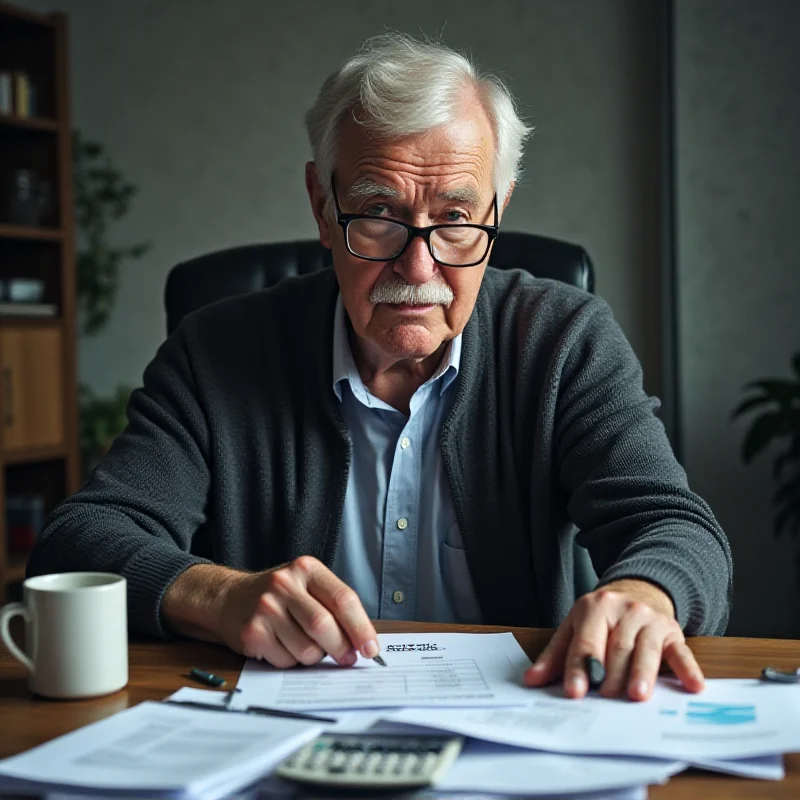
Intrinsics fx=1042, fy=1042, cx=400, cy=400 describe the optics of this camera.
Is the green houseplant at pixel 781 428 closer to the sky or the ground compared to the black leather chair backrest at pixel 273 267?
closer to the ground

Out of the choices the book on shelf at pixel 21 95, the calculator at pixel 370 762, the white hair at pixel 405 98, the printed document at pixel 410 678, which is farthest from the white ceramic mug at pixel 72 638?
the book on shelf at pixel 21 95

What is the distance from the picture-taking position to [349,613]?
937mm

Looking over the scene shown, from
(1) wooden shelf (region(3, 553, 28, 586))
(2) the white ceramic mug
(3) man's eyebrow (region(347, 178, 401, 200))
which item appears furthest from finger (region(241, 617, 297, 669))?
(1) wooden shelf (region(3, 553, 28, 586))

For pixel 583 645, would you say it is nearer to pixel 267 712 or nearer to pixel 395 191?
pixel 267 712

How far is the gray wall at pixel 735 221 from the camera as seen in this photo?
9.50ft

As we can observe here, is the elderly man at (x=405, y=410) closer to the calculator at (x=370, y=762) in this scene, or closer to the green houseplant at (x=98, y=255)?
the calculator at (x=370, y=762)

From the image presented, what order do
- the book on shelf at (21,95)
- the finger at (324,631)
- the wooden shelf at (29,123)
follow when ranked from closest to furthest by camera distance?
1. the finger at (324,631)
2. the wooden shelf at (29,123)
3. the book on shelf at (21,95)

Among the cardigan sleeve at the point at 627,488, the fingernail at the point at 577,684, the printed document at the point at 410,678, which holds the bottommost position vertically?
the printed document at the point at 410,678

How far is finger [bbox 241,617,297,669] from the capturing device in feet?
3.13

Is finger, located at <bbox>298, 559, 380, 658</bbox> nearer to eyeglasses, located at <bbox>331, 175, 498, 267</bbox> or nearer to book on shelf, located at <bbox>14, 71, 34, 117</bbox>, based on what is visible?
eyeglasses, located at <bbox>331, 175, 498, 267</bbox>

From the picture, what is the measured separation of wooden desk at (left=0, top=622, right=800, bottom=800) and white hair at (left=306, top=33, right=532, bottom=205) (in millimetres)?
644

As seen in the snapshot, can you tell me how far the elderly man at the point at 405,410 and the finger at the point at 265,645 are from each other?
27 cm

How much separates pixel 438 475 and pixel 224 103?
2624mm

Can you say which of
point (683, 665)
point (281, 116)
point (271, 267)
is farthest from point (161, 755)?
point (281, 116)
